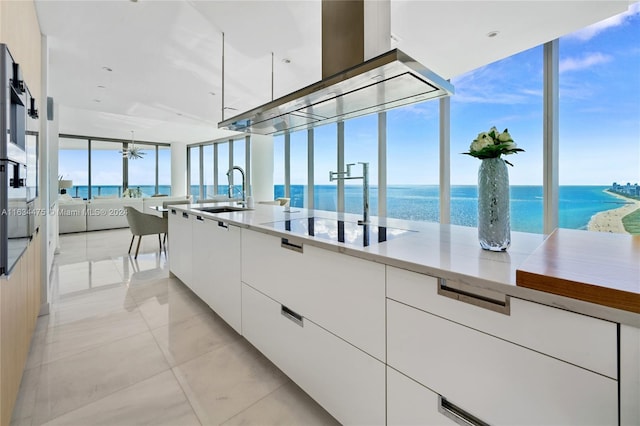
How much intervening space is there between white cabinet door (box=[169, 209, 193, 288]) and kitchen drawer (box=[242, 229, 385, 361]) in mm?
1398

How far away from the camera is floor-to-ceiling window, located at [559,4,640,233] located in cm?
269

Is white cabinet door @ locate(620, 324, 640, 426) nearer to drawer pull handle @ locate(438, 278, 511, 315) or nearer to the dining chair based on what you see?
drawer pull handle @ locate(438, 278, 511, 315)

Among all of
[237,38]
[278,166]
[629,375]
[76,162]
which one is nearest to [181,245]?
[237,38]

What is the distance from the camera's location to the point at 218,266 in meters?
2.22

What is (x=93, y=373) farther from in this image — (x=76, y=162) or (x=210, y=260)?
(x=76, y=162)

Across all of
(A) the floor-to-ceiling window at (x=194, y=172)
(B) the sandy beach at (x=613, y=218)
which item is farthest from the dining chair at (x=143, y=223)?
(A) the floor-to-ceiling window at (x=194, y=172)

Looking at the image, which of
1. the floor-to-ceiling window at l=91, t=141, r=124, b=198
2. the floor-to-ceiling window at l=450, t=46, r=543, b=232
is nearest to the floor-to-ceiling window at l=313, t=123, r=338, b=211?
the floor-to-ceiling window at l=450, t=46, r=543, b=232

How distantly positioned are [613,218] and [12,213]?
14.7 feet

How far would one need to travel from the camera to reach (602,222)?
9.59ft

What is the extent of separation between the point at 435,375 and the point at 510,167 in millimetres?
740

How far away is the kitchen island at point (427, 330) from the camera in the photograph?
0.62 m

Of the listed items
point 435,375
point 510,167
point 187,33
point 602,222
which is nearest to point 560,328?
point 435,375

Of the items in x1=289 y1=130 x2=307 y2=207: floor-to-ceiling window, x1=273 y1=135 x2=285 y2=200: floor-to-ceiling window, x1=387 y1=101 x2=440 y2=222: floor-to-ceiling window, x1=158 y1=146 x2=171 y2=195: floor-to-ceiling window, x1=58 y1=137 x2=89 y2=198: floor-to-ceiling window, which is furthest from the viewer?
x1=158 y1=146 x2=171 y2=195: floor-to-ceiling window

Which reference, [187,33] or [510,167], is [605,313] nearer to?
[510,167]
